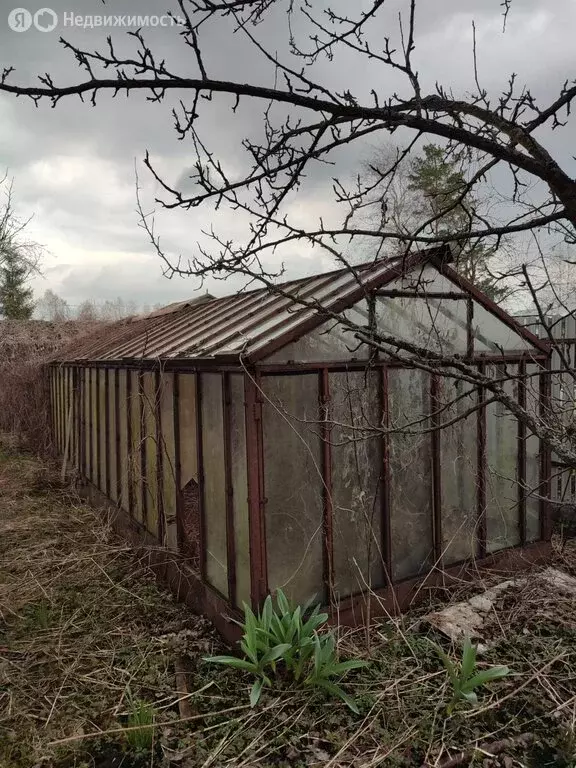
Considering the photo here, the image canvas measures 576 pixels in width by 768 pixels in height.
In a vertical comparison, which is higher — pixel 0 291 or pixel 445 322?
pixel 0 291

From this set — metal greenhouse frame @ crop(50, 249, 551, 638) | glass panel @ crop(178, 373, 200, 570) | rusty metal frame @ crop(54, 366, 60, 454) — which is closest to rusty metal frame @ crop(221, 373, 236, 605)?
metal greenhouse frame @ crop(50, 249, 551, 638)

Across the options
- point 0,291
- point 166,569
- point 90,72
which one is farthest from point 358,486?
point 0,291

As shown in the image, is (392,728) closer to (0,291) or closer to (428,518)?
(428,518)

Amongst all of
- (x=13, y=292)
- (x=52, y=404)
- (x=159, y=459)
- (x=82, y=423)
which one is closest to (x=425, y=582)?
(x=159, y=459)

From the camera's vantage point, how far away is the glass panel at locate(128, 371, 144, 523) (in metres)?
6.80

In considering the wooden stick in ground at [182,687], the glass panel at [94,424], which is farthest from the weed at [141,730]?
the glass panel at [94,424]

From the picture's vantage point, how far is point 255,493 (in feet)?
13.6

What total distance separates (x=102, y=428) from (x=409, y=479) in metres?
5.72

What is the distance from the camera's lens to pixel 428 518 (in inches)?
207

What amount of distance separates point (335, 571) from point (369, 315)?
2.43 m

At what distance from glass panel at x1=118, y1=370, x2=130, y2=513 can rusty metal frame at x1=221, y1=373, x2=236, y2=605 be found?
A: 3.20m

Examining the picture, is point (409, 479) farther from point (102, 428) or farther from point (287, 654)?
point (102, 428)

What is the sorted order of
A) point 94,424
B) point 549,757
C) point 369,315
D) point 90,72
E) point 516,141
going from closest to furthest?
point 90,72
point 516,141
point 549,757
point 369,315
point 94,424

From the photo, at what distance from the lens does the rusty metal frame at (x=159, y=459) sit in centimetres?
602
